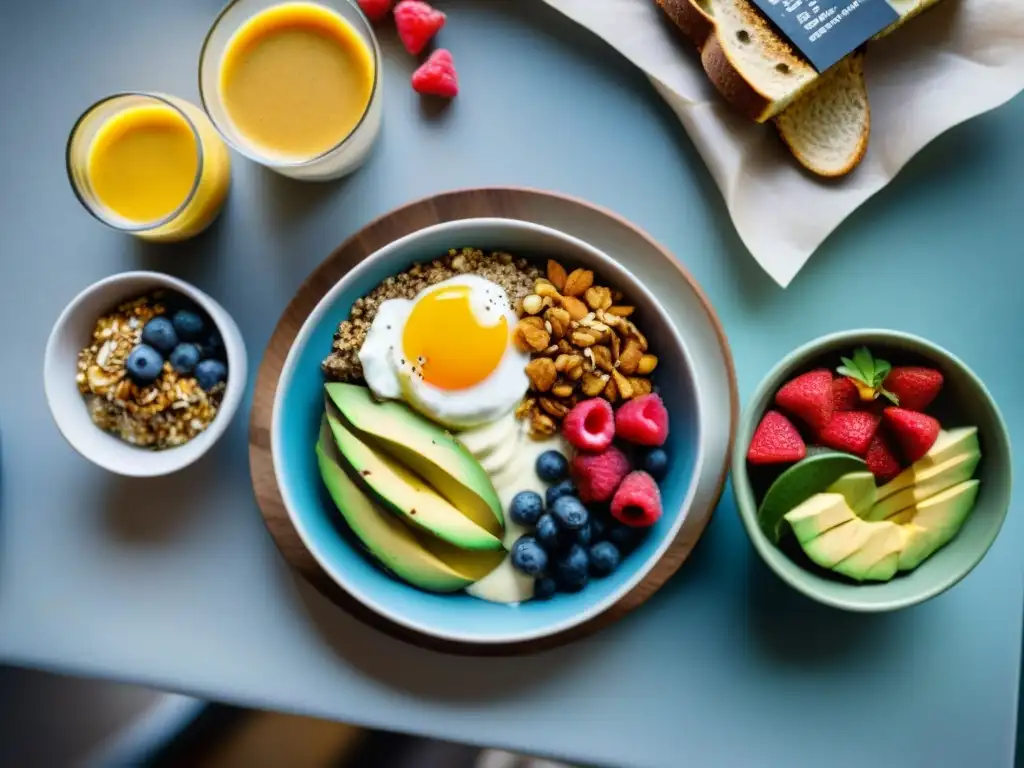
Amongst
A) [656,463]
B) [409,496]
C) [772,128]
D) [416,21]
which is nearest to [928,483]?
[656,463]

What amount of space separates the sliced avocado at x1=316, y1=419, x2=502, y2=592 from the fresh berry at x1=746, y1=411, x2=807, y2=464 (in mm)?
384

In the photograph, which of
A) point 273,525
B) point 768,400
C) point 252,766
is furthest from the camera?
point 252,766

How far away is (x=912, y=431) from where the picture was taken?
113 cm

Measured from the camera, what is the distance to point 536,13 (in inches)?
54.6

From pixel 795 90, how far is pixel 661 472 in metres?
0.61

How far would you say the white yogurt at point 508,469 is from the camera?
1247 mm

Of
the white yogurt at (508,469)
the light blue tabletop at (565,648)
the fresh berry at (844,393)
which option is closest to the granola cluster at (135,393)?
the light blue tabletop at (565,648)

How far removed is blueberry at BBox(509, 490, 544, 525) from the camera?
4.00 ft

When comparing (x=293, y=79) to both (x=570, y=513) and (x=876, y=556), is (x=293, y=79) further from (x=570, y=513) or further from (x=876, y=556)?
(x=876, y=556)

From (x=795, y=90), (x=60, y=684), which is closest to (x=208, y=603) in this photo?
(x=60, y=684)

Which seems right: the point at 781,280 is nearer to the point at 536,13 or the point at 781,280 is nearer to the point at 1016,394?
the point at 1016,394

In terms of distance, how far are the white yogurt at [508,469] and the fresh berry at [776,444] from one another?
0.27 meters

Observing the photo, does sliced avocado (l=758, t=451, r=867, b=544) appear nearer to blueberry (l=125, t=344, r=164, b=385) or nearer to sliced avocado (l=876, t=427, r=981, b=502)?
sliced avocado (l=876, t=427, r=981, b=502)

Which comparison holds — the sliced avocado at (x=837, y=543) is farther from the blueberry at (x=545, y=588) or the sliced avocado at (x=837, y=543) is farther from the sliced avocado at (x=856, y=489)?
the blueberry at (x=545, y=588)
